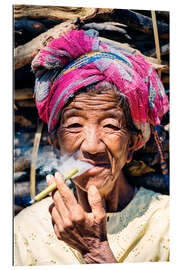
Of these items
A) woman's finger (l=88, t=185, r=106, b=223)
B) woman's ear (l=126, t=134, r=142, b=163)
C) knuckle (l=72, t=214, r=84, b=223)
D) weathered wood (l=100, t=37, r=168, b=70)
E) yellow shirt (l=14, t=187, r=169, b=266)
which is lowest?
yellow shirt (l=14, t=187, r=169, b=266)

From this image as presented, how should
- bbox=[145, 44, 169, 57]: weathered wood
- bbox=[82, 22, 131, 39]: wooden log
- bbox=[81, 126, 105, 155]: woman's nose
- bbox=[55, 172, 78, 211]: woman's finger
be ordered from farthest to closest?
bbox=[145, 44, 169, 57]: weathered wood → bbox=[82, 22, 131, 39]: wooden log → bbox=[81, 126, 105, 155]: woman's nose → bbox=[55, 172, 78, 211]: woman's finger

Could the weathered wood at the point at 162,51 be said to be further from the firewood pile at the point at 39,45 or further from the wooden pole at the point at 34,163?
the wooden pole at the point at 34,163

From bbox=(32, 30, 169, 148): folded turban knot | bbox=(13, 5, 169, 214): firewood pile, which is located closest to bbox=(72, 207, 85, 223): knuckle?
bbox=(13, 5, 169, 214): firewood pile

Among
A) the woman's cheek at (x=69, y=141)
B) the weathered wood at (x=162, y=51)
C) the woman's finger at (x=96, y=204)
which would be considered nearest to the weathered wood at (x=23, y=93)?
the woman's cheek at (x=69, y=141)

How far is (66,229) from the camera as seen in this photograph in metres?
2.13

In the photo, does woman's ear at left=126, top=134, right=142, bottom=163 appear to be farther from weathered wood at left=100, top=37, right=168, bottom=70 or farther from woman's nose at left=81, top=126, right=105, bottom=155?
weathered wood at left=100, top=37, right=168, bottom=70

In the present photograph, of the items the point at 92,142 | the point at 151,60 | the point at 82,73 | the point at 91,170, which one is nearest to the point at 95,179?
the point at 91,170

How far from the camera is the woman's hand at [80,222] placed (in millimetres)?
2088

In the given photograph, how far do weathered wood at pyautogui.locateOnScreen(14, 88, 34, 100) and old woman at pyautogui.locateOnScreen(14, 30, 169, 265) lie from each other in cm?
4

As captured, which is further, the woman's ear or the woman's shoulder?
the woman's ear

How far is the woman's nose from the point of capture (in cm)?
219
